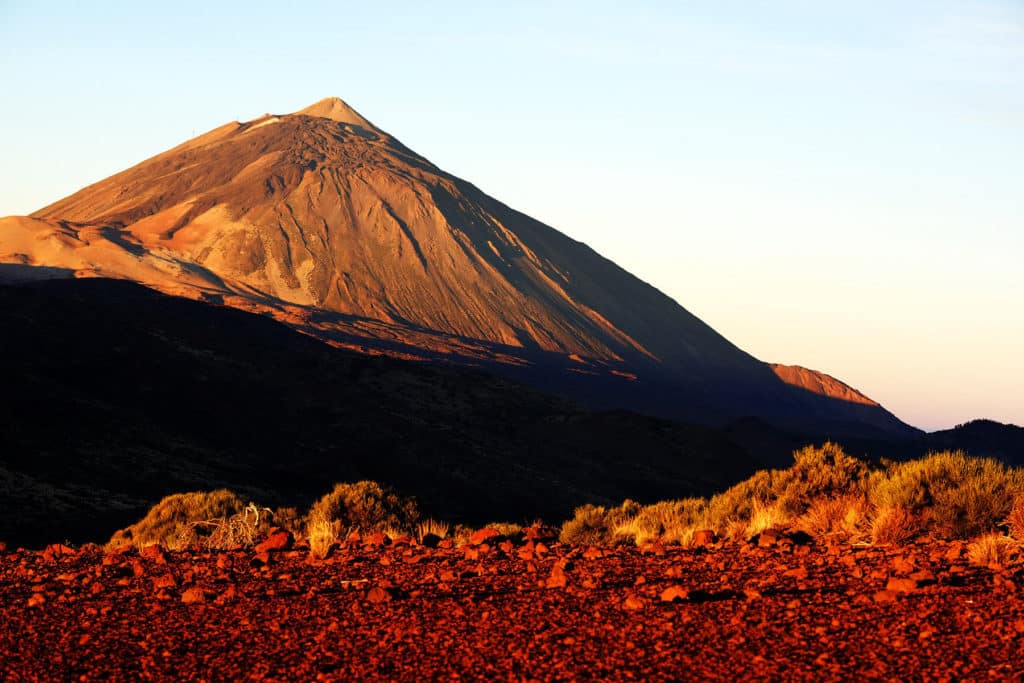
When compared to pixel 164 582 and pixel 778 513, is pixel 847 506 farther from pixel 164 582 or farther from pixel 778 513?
pixel 164 582

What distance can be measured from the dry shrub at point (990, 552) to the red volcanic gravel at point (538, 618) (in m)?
0.17

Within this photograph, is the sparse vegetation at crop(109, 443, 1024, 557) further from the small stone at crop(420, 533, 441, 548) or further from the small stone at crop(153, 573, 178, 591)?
the small stone at crop(153, 573, 178, 591)

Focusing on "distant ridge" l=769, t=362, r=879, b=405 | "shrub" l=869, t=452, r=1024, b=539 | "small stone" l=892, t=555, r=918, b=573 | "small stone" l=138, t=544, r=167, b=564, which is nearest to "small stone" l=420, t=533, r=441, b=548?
"small stone" l=138, t=544, r=167, b=564

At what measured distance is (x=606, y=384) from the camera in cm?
11825

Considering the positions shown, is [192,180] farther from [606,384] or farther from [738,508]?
[738,508]

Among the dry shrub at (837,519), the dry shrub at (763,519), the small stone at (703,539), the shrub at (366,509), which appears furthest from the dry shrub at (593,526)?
the shrub at (366,509)

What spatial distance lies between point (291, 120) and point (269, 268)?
2684 inches

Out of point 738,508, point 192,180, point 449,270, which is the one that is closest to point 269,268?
point 449,270

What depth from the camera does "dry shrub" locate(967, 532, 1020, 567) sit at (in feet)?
27.6

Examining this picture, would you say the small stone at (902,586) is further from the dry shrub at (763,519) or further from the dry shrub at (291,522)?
the dry shrub at (291,522)

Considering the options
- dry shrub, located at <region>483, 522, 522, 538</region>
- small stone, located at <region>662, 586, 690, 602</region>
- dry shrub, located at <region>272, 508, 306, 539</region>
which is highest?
small stone, located at <region>662, 586, 690, 602</region>

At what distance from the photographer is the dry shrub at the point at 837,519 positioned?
405 inches

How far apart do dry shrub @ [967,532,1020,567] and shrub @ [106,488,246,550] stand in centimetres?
934

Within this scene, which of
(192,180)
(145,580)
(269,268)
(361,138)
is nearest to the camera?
(145,580)
